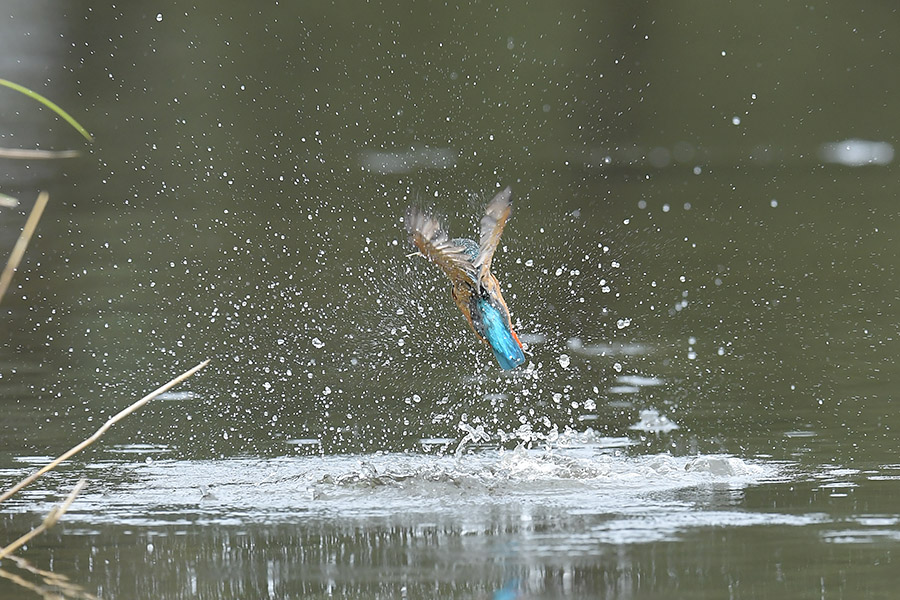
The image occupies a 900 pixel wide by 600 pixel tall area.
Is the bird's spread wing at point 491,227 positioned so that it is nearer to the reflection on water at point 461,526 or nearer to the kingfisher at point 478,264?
the kingfisher at point 478,264

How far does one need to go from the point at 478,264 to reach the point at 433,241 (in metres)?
0.27

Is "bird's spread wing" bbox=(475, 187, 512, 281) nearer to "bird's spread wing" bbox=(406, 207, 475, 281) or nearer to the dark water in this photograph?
"bird's spread wing" bbox=(406, 207, 475, 281)

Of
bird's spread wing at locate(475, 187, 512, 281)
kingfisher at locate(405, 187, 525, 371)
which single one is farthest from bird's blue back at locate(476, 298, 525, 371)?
bird's spread wing at locate(475, 187, 512, 281)

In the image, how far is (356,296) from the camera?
852cm

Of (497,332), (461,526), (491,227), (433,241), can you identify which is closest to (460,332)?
(497,332)

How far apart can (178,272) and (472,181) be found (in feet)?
11.7

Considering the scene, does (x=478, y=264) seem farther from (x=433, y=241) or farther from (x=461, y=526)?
(x=461, y=526)

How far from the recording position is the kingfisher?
16.3 feet

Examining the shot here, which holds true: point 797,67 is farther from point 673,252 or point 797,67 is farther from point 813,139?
point 673,252

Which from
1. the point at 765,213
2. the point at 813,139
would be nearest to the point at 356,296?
the point at 765,213

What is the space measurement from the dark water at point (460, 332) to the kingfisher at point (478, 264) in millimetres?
439

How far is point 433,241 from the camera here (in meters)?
4.97

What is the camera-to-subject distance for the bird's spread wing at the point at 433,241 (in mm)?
4930

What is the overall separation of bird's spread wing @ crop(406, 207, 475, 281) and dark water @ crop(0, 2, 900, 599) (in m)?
0.71
